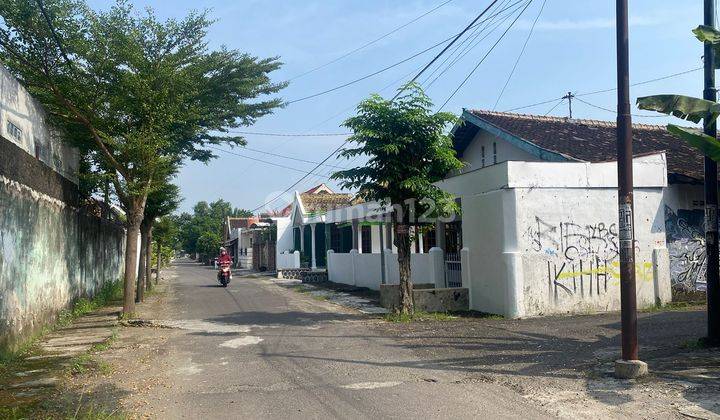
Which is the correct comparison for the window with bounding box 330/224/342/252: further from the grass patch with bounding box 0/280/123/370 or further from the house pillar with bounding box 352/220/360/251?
the grass patch with bounding box 0/280/123/370

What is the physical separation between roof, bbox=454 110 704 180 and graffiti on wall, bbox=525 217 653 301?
241cm

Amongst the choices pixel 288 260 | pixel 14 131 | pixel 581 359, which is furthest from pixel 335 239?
pixel 581 359

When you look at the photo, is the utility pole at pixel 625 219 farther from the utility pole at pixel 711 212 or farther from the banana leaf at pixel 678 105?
the utility pole at pixel 711 212

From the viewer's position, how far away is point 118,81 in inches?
523

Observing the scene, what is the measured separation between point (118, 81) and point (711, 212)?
12191mm

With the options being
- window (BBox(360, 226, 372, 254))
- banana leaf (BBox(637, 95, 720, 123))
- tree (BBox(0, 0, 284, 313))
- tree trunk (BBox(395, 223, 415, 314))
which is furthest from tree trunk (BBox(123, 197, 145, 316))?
window (BBox(360, 226, 372, 254))

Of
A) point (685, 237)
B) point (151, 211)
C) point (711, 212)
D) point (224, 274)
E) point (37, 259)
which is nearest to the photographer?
point (711, 212)

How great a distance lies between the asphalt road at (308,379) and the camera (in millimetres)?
6293

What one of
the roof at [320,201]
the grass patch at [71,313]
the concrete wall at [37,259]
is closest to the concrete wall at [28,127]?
the concrete wall at [37,259]

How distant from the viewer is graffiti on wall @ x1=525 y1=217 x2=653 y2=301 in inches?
530

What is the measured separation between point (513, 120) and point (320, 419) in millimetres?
15677

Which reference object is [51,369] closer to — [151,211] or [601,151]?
[151,211]

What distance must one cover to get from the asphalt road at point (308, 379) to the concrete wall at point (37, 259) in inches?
96.0

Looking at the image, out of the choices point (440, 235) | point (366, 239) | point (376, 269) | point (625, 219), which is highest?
point (625, 219)
